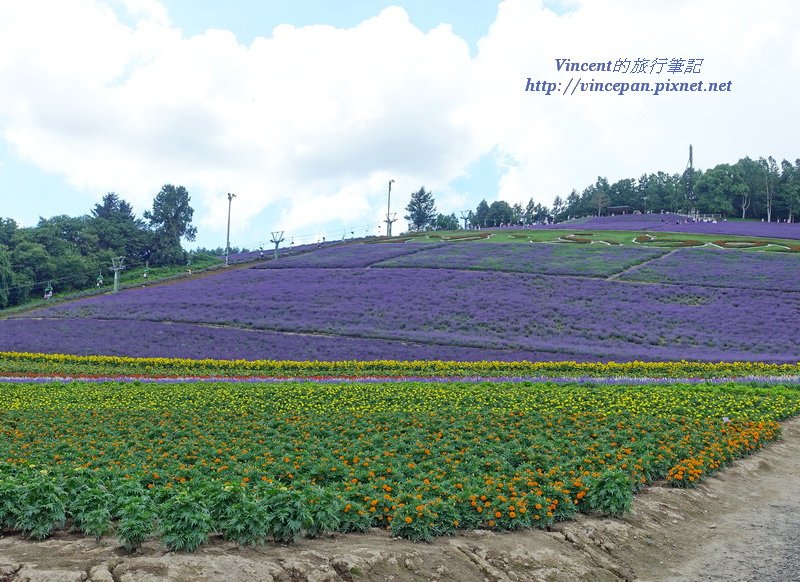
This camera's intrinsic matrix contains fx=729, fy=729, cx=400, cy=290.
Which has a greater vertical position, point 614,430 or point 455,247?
point 455,247

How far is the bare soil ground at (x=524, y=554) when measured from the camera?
338 inches

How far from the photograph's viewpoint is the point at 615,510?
1193cm

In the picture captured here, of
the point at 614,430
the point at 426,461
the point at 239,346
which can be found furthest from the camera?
the point at 239,346

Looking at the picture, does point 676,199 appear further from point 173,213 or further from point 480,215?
point 173,213

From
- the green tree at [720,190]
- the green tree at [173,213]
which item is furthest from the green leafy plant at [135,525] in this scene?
the green tree at [720,190]

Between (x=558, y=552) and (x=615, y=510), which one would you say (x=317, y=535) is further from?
(x=615, y=510)

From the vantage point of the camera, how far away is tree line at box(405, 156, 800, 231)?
4823 inches

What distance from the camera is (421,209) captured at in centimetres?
14462

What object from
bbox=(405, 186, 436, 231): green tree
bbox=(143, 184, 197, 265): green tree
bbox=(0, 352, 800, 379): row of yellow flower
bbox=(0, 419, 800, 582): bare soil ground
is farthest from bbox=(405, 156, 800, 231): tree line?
bbox=(0, 419, 800, 582): bare soil ground

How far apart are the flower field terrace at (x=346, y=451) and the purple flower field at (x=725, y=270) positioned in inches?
1075

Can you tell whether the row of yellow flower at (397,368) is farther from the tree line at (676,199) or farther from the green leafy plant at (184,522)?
the tree line at (676,199)

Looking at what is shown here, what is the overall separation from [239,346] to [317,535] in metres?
27.9

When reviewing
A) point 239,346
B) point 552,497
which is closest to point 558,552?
point 552,497

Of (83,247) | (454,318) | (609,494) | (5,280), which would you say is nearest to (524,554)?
(609,494)
